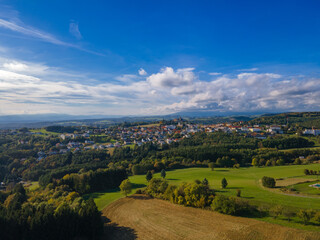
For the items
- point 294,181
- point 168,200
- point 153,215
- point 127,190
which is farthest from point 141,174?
point 294,181

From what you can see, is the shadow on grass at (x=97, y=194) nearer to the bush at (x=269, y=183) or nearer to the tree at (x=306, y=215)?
the bush at (x=269, y=183)

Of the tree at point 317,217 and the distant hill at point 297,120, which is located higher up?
the distant hill at point 297,120

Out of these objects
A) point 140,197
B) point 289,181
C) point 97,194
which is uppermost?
point 289,181

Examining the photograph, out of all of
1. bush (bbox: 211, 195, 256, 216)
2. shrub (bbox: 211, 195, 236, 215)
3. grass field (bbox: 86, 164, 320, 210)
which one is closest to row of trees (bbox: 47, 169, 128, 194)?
grass field (bbox: 86, 164, 320, 210)

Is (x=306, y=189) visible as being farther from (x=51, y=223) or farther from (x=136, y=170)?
(x=136, y=170)

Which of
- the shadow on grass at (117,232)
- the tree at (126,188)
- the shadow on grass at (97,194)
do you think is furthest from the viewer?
the shadow on grass at (97,194)

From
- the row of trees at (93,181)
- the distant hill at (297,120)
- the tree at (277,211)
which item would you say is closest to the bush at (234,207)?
the tree at (277,211)

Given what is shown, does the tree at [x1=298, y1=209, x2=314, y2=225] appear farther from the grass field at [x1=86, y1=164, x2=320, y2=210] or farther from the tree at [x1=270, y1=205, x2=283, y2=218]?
the grass field at [x1=86, y1=164, x2=320, y2=210]

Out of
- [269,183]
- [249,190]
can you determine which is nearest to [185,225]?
[249,190]
